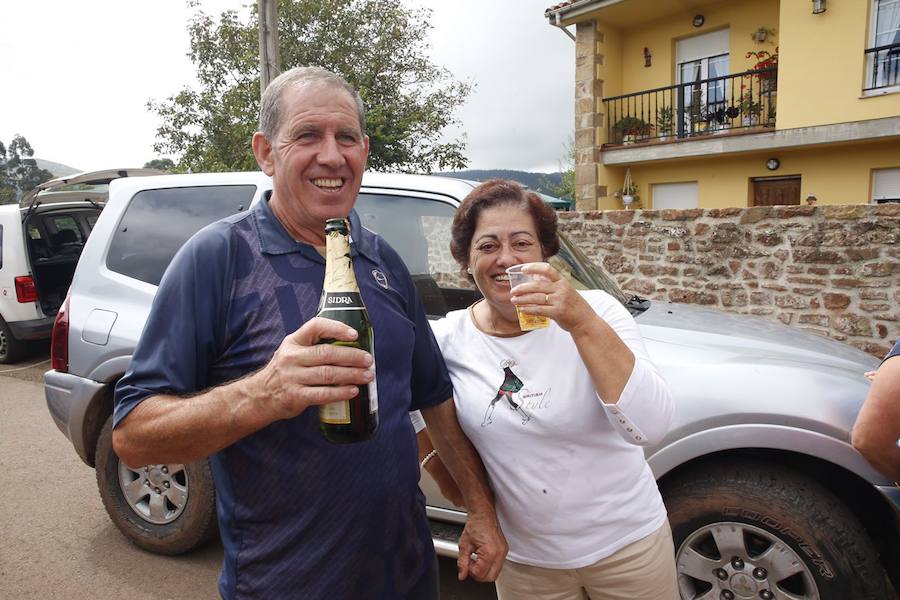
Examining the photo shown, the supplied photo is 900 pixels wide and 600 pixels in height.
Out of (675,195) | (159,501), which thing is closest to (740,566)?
(159,501)

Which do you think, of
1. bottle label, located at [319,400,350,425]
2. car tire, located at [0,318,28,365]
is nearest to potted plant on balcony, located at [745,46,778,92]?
bottle label, located at [319,400,350,425]

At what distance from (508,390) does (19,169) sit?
8684cm

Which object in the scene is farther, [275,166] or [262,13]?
[262,13]

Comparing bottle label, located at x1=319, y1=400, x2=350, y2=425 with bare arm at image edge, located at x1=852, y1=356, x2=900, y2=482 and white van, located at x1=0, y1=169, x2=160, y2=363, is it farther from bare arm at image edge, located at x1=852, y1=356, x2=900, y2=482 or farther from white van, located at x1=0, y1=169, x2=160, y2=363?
white van, located at x1=0, y1=169, x2=160, y2=363

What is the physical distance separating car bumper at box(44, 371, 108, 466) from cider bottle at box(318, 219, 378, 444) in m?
2.80

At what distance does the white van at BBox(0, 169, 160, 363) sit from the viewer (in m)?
8.09

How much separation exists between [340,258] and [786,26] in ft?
46.9

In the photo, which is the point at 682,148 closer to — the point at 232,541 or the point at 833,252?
the point at 833,252

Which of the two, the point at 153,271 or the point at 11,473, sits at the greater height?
Result: the point at 153,271

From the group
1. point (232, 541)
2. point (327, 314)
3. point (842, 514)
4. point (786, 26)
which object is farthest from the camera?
point (786, 26)

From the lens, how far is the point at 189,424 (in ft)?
3.91

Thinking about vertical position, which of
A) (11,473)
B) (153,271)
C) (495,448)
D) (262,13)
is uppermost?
(262,13)

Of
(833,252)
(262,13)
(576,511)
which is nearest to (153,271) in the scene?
(576,511)

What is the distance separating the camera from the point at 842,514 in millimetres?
2299
